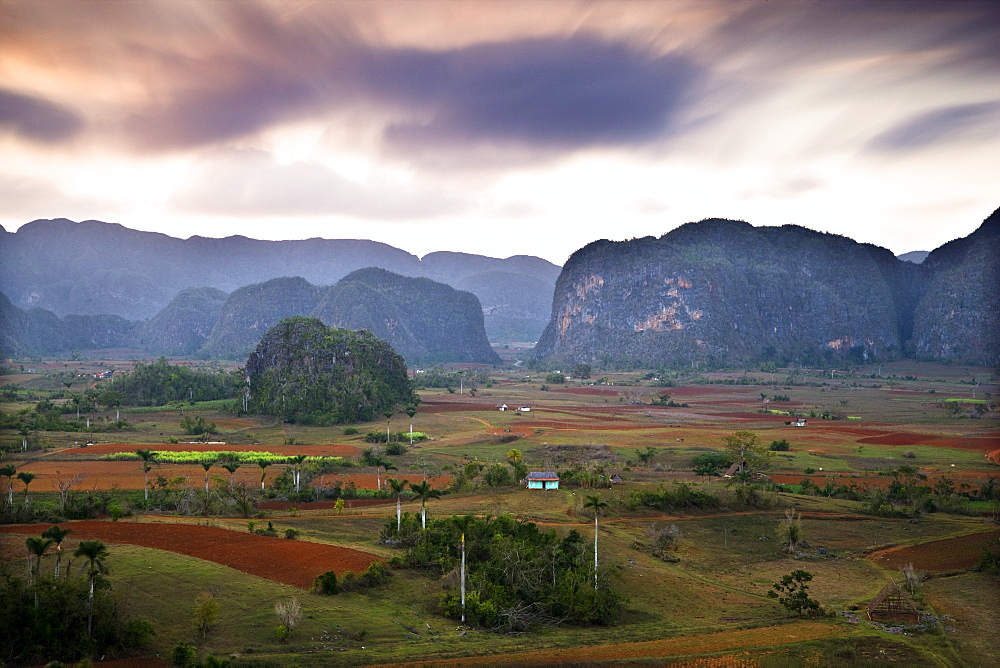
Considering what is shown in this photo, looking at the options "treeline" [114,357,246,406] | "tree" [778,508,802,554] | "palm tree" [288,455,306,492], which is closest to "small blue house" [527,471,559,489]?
"tree" [778,508,802,554]

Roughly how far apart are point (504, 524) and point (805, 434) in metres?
52.2

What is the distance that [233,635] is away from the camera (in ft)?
75.7

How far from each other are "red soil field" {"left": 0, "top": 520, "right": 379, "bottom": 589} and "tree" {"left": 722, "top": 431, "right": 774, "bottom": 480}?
112ft

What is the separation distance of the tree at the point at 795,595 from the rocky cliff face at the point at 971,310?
514ft

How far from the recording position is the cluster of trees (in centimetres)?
2731

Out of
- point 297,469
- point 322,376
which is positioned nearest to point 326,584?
point 297,469

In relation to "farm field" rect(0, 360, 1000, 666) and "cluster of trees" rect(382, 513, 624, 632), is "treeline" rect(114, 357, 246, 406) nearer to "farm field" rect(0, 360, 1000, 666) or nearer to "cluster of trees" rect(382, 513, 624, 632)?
"farm field" rect(0, 360, 1000, 666)

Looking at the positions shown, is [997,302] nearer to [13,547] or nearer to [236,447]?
[236,447]

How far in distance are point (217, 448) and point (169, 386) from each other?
134 ft

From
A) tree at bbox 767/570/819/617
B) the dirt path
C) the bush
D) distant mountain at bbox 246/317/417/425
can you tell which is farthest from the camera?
distant mountain at bbox 246/317/417/425

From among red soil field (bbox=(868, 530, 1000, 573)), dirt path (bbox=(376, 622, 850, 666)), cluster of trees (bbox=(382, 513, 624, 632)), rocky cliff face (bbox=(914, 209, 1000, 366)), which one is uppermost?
rocky cliff face (bbox=(914, 209, 1000, 366))

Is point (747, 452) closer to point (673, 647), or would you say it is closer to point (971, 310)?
point (673, 647)

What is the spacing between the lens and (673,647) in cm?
2481

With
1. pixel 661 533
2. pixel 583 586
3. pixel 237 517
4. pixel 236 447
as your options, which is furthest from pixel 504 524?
pixel 236 447
